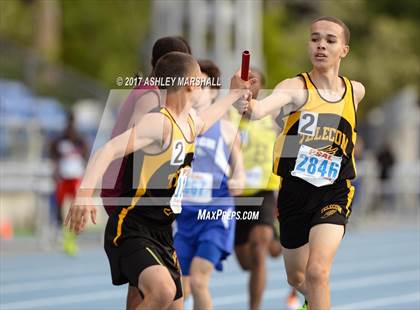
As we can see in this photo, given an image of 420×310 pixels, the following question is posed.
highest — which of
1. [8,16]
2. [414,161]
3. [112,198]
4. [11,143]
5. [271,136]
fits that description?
[8,16]

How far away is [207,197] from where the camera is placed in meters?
8.31

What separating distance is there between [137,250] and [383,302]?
5.32m

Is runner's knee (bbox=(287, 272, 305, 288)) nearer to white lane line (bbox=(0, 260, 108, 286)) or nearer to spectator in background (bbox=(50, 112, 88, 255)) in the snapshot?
white lane line (bbox=(0, 260, 108, 286))

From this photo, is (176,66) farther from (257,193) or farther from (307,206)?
(257,193)

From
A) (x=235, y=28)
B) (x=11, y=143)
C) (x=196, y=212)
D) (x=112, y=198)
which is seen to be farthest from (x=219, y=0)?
(x=112, y=198)

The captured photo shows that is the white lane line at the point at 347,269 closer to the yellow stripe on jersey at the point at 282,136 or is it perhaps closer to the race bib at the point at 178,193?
the yellow stripe on jersey at the point at 282,136

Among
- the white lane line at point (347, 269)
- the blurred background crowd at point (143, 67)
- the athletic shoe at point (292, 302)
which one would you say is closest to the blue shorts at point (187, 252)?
the blurred background crowd at point (143, 67)

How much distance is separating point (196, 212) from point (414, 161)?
65.5 ft

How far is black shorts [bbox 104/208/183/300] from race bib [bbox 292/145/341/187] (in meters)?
1.07

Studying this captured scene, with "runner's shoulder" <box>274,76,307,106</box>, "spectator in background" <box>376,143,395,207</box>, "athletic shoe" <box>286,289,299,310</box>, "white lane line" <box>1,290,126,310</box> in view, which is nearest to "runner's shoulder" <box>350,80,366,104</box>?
"runner's shoulder" <box>274,76,307,106</box>

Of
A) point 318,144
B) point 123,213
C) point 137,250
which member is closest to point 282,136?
point 318,144

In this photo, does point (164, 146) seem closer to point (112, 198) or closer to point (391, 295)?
point (112, 198)

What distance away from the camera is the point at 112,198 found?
630 cm

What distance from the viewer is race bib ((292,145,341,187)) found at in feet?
22.3
